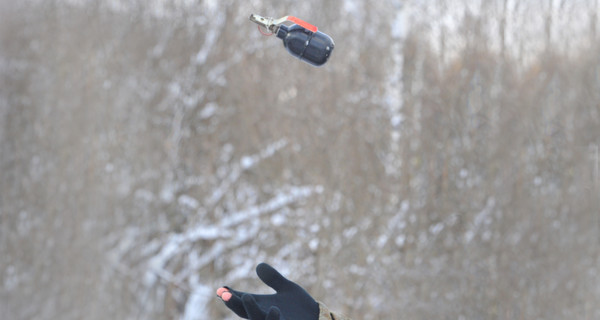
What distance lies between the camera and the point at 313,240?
3363 mm

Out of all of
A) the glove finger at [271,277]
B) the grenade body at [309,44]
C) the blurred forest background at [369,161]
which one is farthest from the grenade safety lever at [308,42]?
the blurred forest background at [369,161]

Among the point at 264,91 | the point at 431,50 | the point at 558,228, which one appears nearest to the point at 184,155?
the point at 264,91

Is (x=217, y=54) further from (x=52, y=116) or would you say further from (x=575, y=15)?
(x=575, y=15)

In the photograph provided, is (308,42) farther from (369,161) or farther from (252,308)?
(369,161)

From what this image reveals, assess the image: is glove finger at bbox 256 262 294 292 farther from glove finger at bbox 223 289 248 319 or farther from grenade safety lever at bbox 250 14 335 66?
grenade safety lever at bbox 250 14 335 66

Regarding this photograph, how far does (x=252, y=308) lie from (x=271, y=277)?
0.09 metres

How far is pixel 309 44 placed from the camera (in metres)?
1.34

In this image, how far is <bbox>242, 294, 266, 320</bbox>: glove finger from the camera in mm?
912

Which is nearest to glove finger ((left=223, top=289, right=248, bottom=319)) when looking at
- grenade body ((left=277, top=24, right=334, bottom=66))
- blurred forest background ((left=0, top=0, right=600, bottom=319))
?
grenade body ((left=277, top=24, right=334, bottom=66))

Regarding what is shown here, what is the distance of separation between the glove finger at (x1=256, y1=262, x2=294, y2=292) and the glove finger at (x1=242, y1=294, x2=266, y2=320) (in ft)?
0.23

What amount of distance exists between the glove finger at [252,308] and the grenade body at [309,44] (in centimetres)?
59

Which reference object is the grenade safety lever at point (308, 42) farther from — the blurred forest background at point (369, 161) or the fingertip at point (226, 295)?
the blurred forest background at point (369, 161)

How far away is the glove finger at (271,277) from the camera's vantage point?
0.99 metres

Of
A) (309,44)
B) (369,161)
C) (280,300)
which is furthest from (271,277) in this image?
(369,161)
